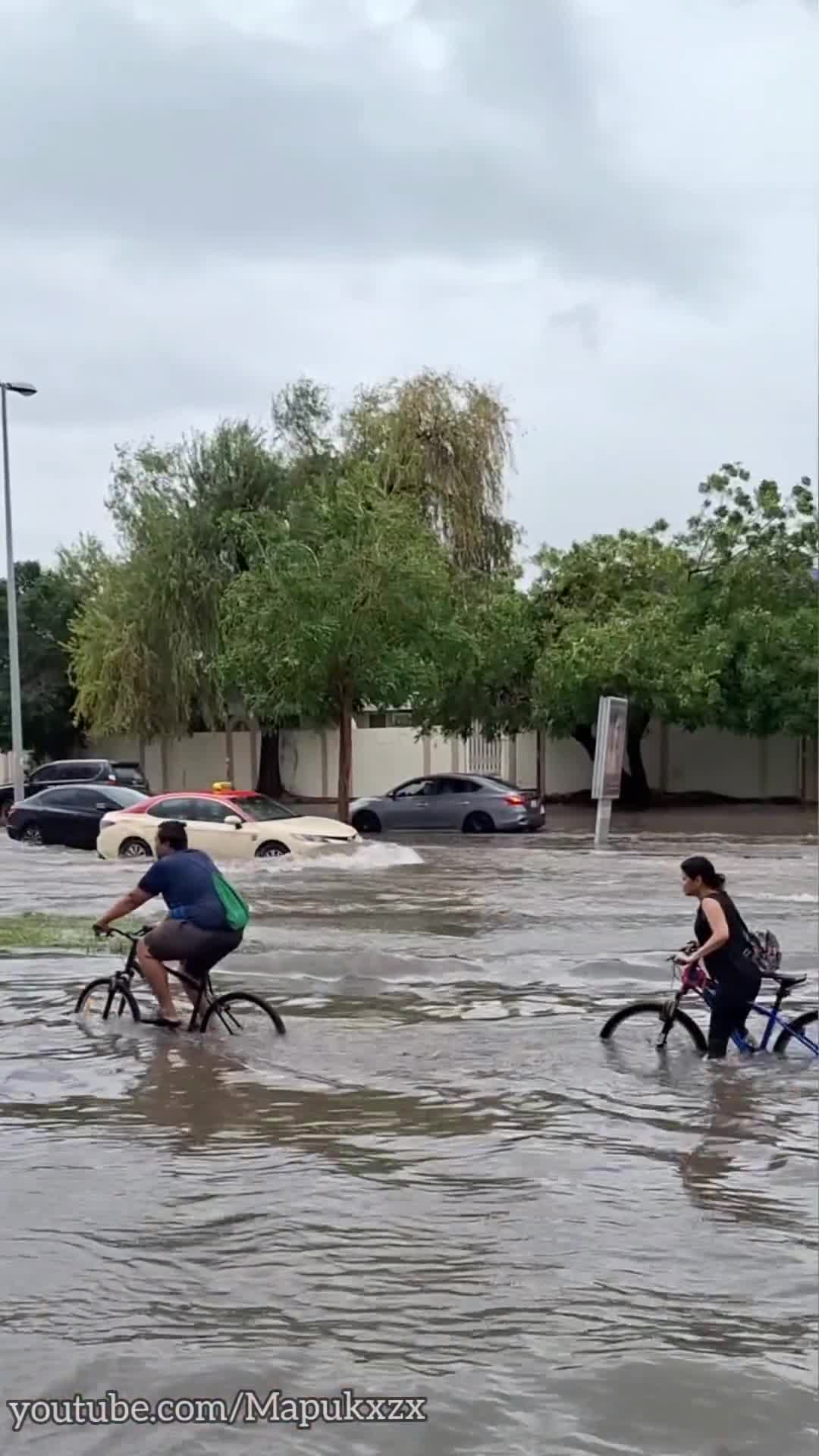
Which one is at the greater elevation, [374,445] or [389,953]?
[374,445]

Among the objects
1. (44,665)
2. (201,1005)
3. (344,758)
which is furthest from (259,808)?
(44,665)

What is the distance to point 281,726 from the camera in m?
41.6

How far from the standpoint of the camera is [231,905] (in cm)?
1016

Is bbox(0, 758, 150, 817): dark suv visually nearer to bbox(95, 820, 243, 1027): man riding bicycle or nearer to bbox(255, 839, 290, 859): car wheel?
bbox(255, 839, 290, 859): car wheel

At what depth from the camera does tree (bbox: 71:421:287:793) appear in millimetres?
37906

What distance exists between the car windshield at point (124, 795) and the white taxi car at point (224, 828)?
2.21 metres

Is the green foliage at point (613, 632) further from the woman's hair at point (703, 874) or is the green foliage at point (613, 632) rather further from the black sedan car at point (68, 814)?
the woman's hair at point (703, 874)

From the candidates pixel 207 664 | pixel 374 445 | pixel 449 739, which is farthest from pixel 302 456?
pixel 449 739

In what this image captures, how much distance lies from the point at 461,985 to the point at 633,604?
23438 millimetres

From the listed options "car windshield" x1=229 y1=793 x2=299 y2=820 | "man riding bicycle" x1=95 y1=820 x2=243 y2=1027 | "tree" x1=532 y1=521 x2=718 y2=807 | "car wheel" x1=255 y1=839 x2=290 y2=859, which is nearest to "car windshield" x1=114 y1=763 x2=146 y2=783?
"tree" x1=532 y1=521 x2=718 y2=807

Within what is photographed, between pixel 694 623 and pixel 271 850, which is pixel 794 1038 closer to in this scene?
pixel 271 850

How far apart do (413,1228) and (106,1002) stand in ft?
17.0

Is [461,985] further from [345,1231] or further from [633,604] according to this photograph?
[633,604]

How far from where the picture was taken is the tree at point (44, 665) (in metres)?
48.0
